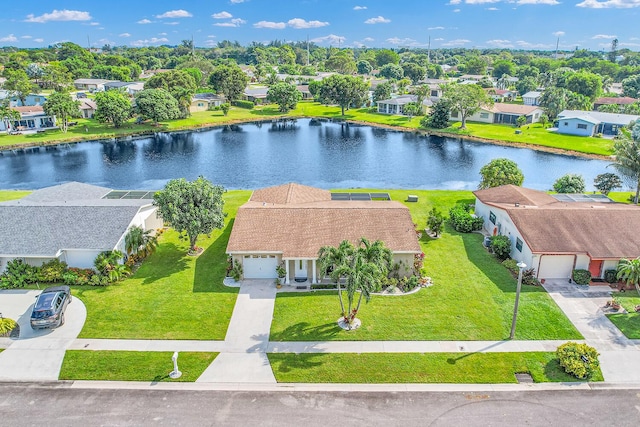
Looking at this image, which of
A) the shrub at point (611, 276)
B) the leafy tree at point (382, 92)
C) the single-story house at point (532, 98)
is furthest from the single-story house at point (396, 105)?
the shrub at point (611, 276)

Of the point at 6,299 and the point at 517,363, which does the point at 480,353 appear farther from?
the point at 6,299

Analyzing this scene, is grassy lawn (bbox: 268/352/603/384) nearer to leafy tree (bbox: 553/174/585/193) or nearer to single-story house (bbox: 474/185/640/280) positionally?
single-story house (bbox: 474/185/640/280)

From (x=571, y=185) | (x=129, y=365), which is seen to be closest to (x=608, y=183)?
(x=571, y=185)

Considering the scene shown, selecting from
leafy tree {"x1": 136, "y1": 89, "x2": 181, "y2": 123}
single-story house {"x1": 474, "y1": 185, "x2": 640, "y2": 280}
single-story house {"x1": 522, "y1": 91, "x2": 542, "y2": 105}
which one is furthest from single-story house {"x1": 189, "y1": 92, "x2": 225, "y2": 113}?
single-story house {"x1": 474, "y1": 185, "x2": 640, "y2": 280}

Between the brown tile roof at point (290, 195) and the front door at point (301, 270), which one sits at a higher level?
the brown tile roof at point (290, 195)

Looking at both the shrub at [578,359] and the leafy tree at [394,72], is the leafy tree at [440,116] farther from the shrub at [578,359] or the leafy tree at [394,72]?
the leafy tree at [394,72]

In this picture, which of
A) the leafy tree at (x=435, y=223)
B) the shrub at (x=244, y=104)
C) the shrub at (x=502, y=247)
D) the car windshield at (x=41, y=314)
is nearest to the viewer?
the car windshield at (x=41, y=314)

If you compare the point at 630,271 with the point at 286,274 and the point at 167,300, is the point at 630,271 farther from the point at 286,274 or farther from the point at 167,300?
the point at 167,300
